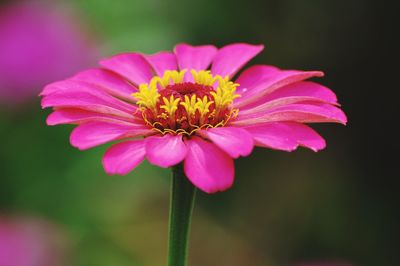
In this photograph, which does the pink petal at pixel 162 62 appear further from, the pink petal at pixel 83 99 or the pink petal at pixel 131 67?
the pink petal at pixel 83 99

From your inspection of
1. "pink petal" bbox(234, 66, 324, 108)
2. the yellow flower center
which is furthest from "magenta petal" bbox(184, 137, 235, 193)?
"pink petal" bbox(234, 66, 324, 108)

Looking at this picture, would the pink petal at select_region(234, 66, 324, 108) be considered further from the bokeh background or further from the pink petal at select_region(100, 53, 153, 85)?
the bokeh background

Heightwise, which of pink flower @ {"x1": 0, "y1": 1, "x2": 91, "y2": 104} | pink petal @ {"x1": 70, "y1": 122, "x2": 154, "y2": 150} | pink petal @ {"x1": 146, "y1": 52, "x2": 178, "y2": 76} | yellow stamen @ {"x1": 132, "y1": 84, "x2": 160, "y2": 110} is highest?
pink flower @ {"x1": 0, "y1": 1, "x2": 91, "y2": 104}

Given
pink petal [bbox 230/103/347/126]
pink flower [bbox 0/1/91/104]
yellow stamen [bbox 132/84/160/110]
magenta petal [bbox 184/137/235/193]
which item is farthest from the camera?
pink flower [bbox 0/1/91/104]

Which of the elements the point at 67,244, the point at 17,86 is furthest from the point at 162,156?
the point at 17,86

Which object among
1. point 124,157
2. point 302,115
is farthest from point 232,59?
point 124,157

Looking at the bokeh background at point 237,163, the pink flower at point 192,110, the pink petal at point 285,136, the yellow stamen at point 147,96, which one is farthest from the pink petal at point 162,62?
the bokeh background at point 237,163

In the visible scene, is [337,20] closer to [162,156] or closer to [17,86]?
[17,86]
